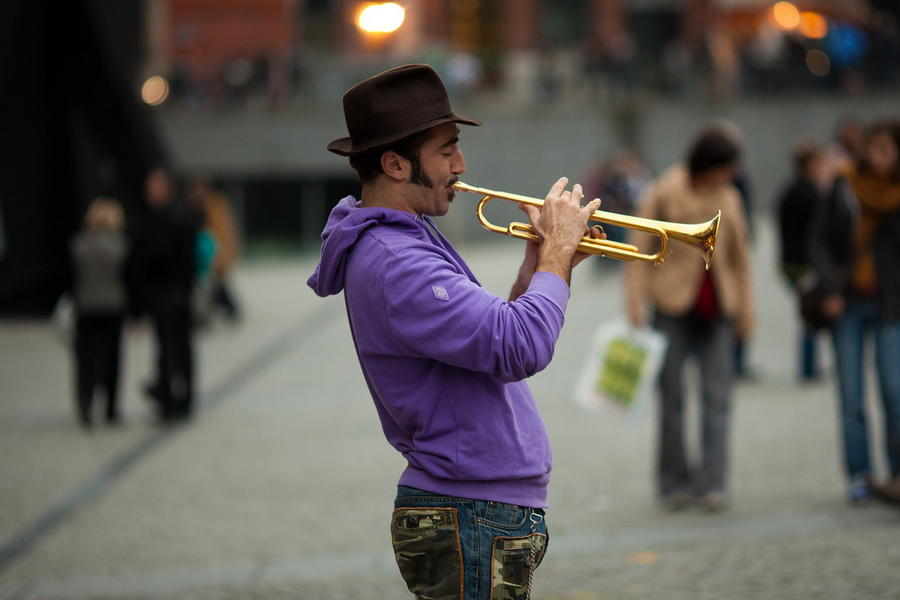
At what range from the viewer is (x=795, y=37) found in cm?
2664

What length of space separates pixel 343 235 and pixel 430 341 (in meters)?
0.35

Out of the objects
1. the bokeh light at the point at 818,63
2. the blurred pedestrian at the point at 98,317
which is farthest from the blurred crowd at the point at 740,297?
the bokeh light at the point at 818,63

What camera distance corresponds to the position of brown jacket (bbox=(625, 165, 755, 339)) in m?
Answer: 5.70

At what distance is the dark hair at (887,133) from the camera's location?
5.51m

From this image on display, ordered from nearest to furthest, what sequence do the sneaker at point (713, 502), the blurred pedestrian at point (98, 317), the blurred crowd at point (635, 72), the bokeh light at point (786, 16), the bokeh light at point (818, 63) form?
the sneaker at point (713, 502)
the blurred pedestrian at point (98, 317)
the blurred crowd at point (635, 72)
the bokeh light at point (818, 63)
the bokeh light at point (786, 16)

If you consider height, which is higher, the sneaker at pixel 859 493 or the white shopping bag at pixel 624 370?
the white shopping bag at pixel 624 370

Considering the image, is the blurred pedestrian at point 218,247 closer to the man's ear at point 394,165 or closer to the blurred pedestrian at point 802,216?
the blurred pedestrian at point 802,216

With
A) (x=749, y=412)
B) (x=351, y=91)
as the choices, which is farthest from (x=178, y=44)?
(x=351, y=91)

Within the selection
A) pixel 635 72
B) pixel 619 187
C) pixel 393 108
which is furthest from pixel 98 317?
pixel 635 72

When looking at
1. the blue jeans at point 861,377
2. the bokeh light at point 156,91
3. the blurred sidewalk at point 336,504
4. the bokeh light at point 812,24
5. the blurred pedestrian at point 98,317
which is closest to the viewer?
the blurred sidewalk at point 336,504

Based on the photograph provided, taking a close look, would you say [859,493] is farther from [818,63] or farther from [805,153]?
[818,63]

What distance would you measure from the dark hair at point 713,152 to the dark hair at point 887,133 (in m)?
0.67

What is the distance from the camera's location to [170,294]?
348 inches

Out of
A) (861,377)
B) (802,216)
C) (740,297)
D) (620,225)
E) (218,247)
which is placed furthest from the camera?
(218,247)
